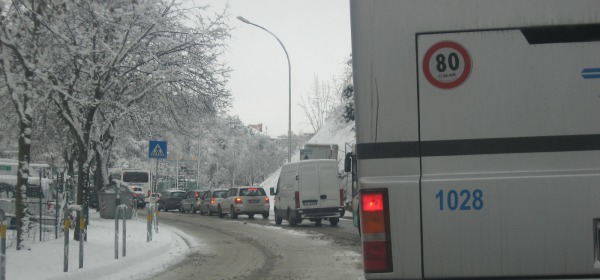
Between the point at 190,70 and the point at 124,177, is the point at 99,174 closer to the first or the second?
the point at 190,70

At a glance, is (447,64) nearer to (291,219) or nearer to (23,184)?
(23,184)

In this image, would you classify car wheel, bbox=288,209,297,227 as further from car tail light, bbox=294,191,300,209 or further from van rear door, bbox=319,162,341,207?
van rear door, bbox=319,162,341,207

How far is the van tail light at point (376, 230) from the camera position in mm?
4500

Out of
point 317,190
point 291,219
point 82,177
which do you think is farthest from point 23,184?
point 291,219

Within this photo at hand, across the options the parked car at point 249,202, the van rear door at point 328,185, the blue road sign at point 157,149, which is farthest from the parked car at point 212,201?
the blue road sign at point 157,149

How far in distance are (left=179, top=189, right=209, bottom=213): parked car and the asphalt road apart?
779 inches

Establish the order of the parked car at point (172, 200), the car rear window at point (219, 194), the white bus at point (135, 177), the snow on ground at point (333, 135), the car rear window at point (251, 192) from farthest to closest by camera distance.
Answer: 1. the snow on ground at point (333, 135)
2. the white bus at point (135, 177)
3. the parked car at point (172, 200)
4. the car rear window at point (219, 194)
5. the car rear window at point (251, 192)

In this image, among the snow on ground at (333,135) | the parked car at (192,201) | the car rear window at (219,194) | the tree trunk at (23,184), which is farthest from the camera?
Result: the snow on ground at (333,135)

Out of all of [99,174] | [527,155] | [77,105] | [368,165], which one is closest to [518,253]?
[527,155]

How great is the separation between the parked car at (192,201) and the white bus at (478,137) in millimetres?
37436

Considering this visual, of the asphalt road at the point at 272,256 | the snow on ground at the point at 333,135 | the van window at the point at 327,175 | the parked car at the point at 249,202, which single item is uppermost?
the snow on ground at the point at 333,135

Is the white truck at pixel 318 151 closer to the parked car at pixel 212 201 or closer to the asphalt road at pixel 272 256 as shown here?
the parked car at pixel 212 201

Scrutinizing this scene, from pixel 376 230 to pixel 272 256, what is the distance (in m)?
10.7

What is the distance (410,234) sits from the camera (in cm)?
449
